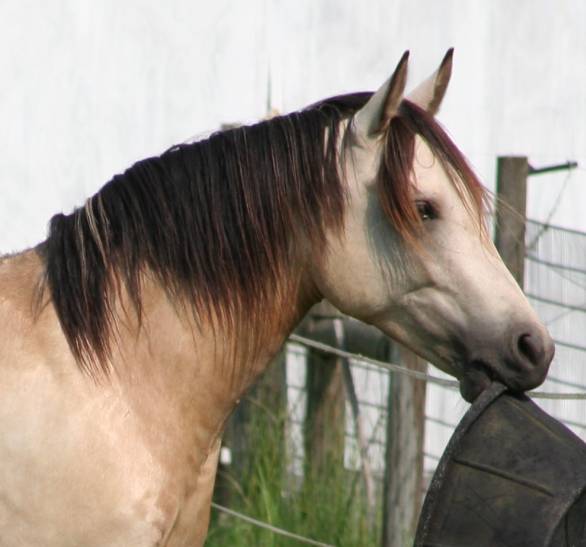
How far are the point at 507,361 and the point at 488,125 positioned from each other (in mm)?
3504

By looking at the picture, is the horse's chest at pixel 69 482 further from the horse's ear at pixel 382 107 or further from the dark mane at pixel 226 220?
the horse's ear at pixel 382 107

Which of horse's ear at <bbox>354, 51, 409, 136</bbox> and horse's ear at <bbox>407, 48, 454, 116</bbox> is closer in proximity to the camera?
horse's ear at <bbox>354, 51, 409, 136</bbox>

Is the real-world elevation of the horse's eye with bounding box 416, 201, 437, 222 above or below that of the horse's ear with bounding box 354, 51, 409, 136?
below

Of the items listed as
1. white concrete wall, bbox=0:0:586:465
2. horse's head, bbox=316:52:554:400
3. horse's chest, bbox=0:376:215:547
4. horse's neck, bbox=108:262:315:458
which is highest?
white concrete wall, bbox=0:0:586:465

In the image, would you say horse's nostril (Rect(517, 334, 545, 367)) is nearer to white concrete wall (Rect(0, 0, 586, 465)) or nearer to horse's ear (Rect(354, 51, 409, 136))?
horse's ear (Rect(354, 51, 409, 136))

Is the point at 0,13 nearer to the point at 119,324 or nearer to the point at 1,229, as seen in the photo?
the point at 1,229

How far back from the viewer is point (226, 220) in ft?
10.1

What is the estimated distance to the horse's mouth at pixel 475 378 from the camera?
3020 mm

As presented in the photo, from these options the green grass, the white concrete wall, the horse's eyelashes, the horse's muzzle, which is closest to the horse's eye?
the horse's eyelashes

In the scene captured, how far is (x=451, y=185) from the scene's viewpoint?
10.0ft

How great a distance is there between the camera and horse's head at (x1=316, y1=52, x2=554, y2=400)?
9.75ft

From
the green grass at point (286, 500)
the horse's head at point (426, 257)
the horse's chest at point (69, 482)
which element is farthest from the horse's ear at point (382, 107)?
the green grass at point (286, 500)

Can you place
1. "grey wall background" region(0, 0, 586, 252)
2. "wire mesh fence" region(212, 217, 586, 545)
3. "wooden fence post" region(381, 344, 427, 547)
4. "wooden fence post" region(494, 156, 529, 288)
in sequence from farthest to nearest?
1. "grey wall background" region(0, 0, 586, 252)
2. "wire mesh fence" region(212, 217, 586, 545)
3. "wooden fence post" region(381, 344, 427, 547)
4. "wooden fence post" region(494, 156, 529, 288)

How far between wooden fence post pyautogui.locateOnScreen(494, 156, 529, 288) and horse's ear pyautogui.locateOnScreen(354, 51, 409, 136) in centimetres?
181
